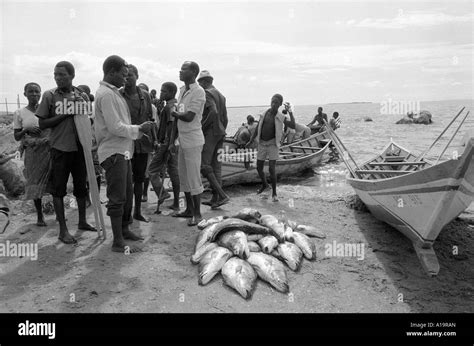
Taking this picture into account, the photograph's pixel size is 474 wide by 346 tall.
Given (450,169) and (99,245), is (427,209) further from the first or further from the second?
(99,245)

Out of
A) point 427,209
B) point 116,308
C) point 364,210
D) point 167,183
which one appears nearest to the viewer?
point 116,308

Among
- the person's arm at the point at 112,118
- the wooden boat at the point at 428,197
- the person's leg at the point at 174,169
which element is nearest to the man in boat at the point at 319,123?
the wooden boat at the point at 428,197

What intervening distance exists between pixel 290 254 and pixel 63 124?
334 cm

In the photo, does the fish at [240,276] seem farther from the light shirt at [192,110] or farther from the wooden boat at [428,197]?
the wooden boat at [428,197]

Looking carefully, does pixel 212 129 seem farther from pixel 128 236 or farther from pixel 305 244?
pixel 305 244

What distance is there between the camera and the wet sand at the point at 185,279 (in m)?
4.00

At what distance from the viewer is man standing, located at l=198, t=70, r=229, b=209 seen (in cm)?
655

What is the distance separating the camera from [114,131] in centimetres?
436

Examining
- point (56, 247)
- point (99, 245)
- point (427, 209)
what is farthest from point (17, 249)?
point (427, 209)

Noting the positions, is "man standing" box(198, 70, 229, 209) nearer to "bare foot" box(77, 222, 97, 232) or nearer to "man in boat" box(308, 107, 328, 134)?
"bare foot" box(77, 222, 97, 232)

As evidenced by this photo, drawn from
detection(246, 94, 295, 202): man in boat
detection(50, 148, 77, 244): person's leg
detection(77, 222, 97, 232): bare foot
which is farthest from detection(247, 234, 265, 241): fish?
detection(246, 94, 295, 202): man in boat

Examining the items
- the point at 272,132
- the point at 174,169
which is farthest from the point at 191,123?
the point at 272,132
